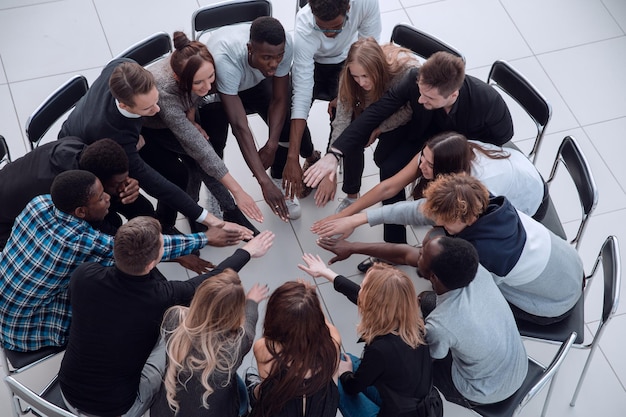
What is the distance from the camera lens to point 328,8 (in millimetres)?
3117

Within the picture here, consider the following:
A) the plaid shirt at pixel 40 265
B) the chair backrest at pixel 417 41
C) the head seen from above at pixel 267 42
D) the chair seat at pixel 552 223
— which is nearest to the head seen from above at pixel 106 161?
the plaid shirt at pixel 40 265

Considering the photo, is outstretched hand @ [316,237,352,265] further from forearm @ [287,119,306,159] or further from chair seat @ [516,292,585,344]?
chair seat @ [516,292,585,344]

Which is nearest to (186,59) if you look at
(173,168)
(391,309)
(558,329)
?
(173,168)

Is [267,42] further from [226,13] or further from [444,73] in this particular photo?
[444,73]

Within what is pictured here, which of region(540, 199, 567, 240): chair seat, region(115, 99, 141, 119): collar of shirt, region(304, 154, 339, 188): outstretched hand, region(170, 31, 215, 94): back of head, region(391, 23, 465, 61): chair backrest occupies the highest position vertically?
region(170, 31, 215, 94): back of head

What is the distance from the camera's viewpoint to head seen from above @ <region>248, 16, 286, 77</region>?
304 centimetres

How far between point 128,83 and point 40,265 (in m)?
0.80

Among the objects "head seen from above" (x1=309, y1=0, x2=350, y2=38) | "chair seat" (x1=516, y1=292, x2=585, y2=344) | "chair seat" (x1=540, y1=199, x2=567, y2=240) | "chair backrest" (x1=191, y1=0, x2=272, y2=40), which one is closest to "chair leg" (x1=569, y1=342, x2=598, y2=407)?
"chair seat" (x1=516, y1=292, x2=585, y2=344)

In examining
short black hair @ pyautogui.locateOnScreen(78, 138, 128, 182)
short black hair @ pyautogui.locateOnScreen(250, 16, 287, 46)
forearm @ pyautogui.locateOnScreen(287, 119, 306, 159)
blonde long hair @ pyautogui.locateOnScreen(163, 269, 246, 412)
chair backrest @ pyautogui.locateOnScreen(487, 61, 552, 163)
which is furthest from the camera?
forearm @ pyautogui.locateOnScreen(287, 119, 306, 159)

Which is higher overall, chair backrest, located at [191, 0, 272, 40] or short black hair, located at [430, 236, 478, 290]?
chair backrest, located at [191, 0, 272, 40]

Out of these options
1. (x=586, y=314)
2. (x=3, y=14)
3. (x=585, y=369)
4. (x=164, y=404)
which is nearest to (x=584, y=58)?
(x=586, y=314)

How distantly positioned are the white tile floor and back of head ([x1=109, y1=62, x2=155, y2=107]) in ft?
3.24

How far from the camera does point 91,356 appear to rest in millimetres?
2404

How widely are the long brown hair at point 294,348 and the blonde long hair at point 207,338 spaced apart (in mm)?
125
